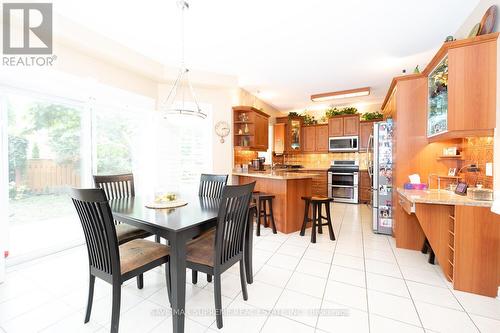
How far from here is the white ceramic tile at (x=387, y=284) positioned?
1997 mm

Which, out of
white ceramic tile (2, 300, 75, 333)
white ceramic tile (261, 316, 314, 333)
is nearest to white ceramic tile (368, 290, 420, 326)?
white ceramic tile (261, 316, 314, 333)

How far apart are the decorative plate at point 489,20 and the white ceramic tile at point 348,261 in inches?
101

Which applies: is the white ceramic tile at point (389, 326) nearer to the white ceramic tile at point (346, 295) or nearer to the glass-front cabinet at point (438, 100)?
the white ceramic tile at point (346, 295)

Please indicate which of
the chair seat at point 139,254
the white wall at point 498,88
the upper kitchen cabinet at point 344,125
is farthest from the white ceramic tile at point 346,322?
the upper kitchen cabinet at point 344,125

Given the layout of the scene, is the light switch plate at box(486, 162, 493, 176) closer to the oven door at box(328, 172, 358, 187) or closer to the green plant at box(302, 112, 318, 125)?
the oven door at box(328, 172, 358, 187)

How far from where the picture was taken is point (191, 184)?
4199 mm

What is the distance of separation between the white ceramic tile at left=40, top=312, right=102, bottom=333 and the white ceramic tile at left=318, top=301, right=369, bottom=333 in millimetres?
1679

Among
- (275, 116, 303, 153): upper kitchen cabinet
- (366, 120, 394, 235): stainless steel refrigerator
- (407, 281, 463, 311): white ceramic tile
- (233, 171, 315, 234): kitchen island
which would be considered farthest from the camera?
(275, 116, 303, 153): upper kitchen cabinet

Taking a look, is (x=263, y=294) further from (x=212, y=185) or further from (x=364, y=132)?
(x=364, y=132)

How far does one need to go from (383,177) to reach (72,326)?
4.07m

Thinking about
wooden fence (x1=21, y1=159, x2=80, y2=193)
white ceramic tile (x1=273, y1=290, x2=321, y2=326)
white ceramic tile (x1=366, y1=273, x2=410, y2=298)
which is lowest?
white ceramic tile (x1=273, y1=290, x2=321, y2=326)

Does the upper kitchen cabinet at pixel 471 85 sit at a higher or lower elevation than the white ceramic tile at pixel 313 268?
higher

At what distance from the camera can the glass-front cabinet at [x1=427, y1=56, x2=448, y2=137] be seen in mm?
2211

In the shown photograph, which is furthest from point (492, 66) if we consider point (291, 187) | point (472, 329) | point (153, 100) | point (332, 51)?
point (153, 100)
